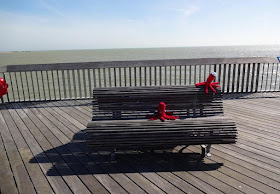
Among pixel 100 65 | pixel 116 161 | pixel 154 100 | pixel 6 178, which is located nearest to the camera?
pixel 6 178

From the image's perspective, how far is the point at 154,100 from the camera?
332 cm

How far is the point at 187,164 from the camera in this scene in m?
2.93

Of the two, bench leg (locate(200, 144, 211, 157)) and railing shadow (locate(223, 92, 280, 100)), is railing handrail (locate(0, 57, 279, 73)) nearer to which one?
railing shadow (locate(223, 92, 280, 100))

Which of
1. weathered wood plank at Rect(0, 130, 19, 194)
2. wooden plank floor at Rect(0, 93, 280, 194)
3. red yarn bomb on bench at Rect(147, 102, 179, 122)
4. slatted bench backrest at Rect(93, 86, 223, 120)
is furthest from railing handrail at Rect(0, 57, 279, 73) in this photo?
weathered wood plank at Rect(0, 130, 19, 194)

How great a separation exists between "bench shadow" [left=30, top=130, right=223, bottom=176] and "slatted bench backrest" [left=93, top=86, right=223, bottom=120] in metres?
0.57

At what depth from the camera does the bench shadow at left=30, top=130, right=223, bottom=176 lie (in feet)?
9.27

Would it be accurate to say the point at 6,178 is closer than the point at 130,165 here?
Yes

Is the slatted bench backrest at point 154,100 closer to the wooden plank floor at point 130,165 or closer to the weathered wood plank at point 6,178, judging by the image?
the wooden plank floor at point 130,165

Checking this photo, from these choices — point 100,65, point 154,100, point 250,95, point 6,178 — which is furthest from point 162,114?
point 250,95

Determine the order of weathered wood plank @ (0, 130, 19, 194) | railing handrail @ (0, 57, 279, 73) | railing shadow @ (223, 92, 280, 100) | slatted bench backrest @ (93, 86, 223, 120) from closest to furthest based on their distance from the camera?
weathered wood plank @ (0, 130, 19, 194) < slatted bench backrest @ (93, 86, 223, 120) < railing handrail @ (0, 57, 279, 73) < railing shadow @ (223, 92, 280, 100)

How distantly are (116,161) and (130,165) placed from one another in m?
0.22

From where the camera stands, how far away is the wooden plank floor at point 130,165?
250 centimetres

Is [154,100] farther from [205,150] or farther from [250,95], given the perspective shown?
[250,95]

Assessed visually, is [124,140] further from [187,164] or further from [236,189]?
[236,189]
